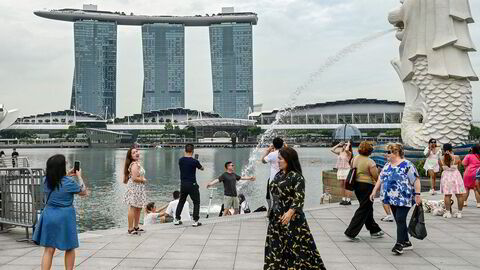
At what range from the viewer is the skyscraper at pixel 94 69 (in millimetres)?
155750

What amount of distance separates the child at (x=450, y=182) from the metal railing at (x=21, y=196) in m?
8.07

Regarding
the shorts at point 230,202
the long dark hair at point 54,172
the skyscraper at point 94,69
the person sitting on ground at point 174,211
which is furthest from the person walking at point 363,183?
the skyscraper at point 94,69

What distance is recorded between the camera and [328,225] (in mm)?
9812

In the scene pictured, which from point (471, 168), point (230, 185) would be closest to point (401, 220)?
point (230, 185)

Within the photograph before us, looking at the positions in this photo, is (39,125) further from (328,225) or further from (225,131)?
(328,225)

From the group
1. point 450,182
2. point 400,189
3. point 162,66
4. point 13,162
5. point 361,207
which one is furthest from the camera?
point 162,66

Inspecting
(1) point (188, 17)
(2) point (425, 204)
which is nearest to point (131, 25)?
(1) point (188, 17)

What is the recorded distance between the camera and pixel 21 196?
27.2ft

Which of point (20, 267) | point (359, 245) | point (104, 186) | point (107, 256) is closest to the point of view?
point (20, 267)

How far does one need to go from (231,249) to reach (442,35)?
17.5m

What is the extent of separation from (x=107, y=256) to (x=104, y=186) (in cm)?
2000

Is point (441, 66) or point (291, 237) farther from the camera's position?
point (441, 66)

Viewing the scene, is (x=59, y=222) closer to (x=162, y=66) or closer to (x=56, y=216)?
(x=56, y=216)

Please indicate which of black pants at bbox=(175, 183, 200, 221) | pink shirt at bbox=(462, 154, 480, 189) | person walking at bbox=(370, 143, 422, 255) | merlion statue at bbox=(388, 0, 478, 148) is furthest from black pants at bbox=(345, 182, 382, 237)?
merlion statue at bbox=(388, 0, 478, 148)
